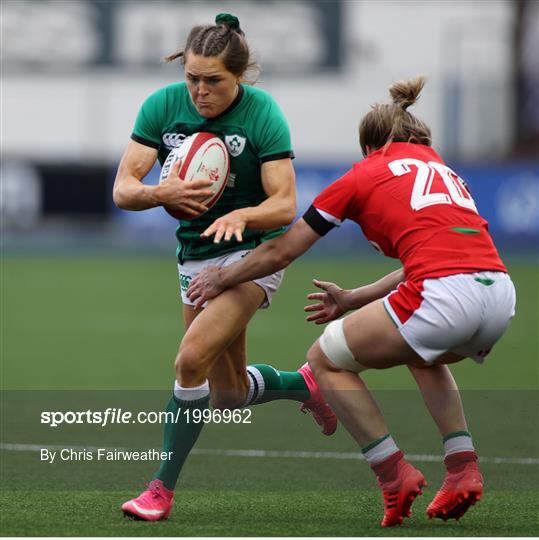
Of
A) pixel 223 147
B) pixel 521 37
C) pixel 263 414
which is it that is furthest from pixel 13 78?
pixel 223 147

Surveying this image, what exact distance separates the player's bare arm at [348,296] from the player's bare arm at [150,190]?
687 millimetres

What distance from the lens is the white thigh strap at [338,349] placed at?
5660mm

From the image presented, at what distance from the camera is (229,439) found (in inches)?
333

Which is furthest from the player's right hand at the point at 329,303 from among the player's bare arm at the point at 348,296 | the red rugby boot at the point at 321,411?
the red rugby boot at the point at 321,411

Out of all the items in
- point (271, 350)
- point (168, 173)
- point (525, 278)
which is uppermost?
point (168, 173)

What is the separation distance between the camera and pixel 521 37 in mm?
32125

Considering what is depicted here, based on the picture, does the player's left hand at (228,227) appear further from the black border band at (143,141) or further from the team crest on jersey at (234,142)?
the black border band at (143,141)

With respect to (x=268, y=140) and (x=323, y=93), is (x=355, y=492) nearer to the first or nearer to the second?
(x=268, y=140)

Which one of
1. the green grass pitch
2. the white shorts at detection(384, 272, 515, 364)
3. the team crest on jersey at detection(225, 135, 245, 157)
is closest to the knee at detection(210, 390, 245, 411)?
the green grass pitch

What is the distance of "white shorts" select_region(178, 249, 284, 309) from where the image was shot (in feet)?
21.2

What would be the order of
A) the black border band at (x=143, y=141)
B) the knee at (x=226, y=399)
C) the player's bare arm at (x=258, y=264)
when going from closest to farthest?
1. the player's bare arm at (x=258, y=264)
2. the black border band at (x=143, y=141)
3. the knee at (x=226, y=399)

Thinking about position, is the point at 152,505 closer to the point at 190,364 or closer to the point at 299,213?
the point at 190,364

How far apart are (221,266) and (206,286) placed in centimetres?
35

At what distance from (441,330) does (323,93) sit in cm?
2497
